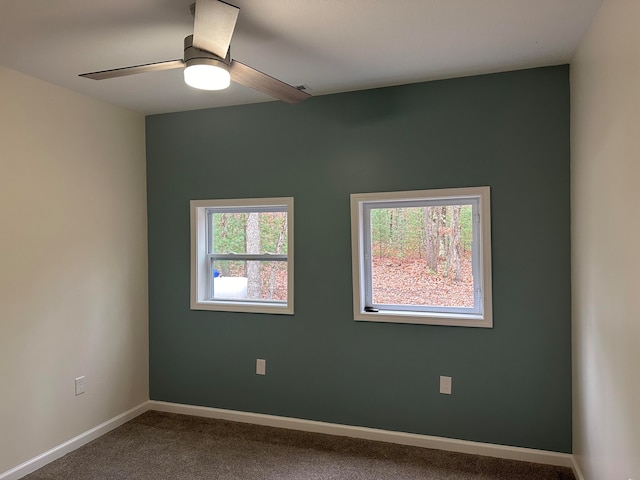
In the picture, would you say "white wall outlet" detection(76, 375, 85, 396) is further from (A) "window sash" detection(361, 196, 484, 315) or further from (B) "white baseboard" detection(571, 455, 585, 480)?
(B) "white baseboard" detection(571, 455, 585, 480)

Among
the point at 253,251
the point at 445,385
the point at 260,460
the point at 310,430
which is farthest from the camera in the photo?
the point at 253,251

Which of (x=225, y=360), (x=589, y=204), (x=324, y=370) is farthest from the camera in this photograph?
(x=225, y=360)

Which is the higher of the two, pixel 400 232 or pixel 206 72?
pixel 206 72

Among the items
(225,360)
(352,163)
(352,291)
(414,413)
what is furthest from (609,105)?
(225,360)

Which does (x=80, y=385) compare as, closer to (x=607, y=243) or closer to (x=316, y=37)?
(x=316, y=37)

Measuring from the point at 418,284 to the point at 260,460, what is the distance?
156 cm

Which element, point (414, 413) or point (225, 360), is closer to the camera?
point (414, 413)

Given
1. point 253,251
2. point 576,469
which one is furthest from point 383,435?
point 253,251

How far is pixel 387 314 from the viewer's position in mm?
3203

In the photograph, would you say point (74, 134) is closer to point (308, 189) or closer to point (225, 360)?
point (308, 189)

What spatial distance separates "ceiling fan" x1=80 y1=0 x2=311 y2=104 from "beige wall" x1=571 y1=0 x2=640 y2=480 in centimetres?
146

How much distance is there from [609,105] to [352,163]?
1636mm

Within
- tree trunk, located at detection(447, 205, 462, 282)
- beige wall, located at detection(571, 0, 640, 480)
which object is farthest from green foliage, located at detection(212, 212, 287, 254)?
beige wall, located at detection(571, 0, 640, 480)

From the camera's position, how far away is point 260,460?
2.97 m
